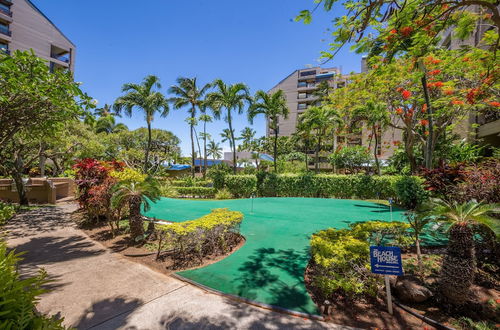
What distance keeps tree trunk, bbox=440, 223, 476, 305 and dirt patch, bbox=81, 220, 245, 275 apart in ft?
15.6

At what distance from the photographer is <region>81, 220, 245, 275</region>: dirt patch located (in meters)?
5.49

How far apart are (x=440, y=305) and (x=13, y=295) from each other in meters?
5.66

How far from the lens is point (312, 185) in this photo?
693 inches

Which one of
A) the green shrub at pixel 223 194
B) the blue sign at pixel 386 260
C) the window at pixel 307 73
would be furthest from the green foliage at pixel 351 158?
the window at pixel 307 73

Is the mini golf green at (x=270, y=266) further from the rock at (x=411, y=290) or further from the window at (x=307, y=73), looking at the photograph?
the window at (x=307, y=73)

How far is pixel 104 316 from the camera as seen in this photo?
3539mm

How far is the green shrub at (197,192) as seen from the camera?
66.1ft

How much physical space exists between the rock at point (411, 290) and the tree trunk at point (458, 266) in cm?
28

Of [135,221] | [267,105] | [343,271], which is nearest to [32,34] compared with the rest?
[267,105]

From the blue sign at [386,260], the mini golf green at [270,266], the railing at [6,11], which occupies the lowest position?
the mini golf green at [270,266]

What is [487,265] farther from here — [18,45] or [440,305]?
[18,45]

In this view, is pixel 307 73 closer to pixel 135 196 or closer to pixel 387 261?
pixel 135 196

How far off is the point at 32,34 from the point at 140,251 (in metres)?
43.4

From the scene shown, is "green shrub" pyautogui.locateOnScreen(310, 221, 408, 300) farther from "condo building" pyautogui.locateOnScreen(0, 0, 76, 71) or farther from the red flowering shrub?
"condo building" pyautogui.locateOnScreen(0, 0, 76, 71)
